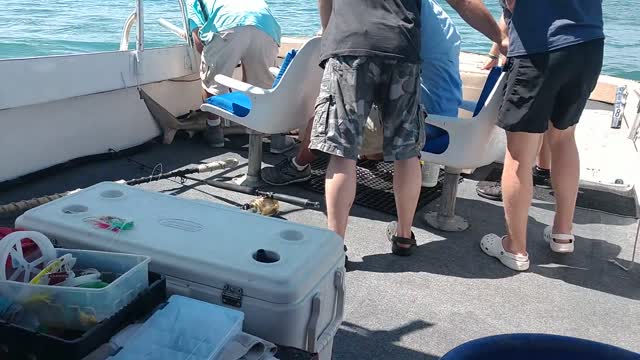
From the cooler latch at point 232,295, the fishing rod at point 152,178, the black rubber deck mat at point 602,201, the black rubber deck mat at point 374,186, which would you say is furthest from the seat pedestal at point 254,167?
the cooler latch at point 232,295

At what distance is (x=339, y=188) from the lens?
226 centimetres

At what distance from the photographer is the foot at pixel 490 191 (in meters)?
3.38

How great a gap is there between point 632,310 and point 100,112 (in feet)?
10.2

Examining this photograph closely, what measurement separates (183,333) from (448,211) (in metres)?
2.07

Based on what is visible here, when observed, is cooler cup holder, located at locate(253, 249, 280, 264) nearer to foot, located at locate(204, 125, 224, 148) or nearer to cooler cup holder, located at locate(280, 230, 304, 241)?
cooler cup holder, located at locate(280, 230, 304, 241)

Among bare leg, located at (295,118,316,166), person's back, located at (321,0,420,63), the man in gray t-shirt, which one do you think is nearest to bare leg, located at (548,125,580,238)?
the man in gray t-shirt

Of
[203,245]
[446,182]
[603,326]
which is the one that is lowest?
[603,326]

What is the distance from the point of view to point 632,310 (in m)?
2.25

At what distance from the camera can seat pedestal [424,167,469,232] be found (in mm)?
2859

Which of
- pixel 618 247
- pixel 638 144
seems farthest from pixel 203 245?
pixel 638 144

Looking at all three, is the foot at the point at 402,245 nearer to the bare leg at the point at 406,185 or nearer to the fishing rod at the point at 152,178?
the bare leg at the point at 406,185

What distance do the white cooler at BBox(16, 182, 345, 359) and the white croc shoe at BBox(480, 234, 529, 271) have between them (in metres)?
1.32

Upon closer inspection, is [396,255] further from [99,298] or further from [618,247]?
[99,298]

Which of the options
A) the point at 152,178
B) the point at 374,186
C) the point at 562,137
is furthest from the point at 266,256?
the point at 374,186
